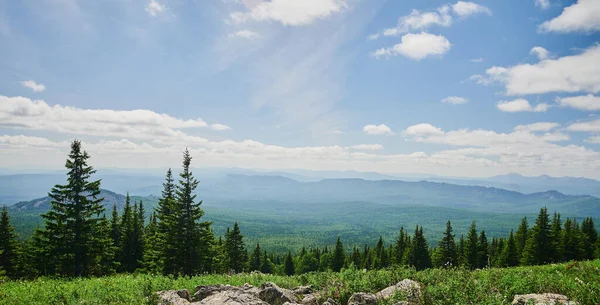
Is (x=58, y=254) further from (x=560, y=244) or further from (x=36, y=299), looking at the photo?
(x=560, y=244)

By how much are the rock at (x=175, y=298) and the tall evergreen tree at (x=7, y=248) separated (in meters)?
38.7

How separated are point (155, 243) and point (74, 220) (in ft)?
41.3

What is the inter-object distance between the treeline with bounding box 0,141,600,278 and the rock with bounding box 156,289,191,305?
7508 mm

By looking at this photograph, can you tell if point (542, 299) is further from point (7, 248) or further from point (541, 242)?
point (541, 242)

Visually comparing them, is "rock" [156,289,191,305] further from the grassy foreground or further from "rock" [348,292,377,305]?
"rock" [348,292,377,305]

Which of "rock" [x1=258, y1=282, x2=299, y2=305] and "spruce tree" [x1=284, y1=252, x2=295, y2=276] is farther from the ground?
"rock" [x1=258, y1=282, x2=299, y2=305]

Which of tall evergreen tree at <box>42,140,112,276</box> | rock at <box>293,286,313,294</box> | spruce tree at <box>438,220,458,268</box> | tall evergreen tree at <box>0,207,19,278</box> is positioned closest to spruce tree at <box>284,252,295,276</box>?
spruce tree at <box>438,220,458,268</box>

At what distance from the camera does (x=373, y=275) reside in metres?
11.9

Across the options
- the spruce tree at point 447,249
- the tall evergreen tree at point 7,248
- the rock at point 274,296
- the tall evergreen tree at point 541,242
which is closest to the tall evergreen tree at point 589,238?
the tall evergreen tree at point 541,242

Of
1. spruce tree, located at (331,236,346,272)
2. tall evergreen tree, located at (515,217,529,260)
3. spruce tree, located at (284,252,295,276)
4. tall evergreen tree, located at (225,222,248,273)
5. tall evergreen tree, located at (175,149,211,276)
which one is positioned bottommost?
spruce tree, located at (284,252,295,276)

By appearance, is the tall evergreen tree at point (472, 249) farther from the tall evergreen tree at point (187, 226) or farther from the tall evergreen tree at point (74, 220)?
the tall evergreen tree at point (74, 220)

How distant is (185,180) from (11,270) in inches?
1064

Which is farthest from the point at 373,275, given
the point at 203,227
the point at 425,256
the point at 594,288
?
the point at 425,256

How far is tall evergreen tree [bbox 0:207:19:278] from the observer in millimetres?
35719
